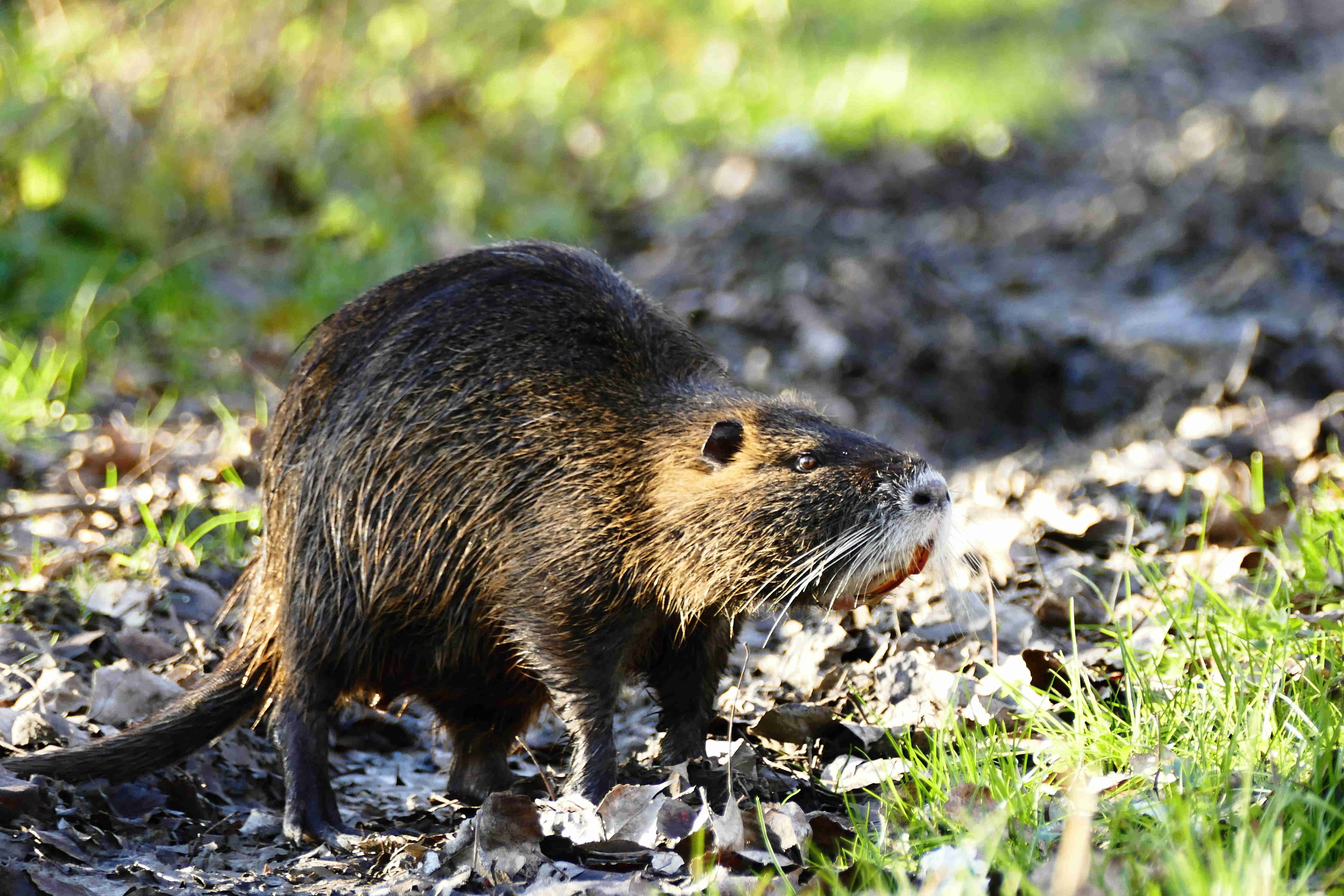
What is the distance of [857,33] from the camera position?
10.8 m

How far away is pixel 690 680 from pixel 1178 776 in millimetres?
1057

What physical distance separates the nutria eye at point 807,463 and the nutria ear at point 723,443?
134mm

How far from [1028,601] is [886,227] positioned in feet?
13.7

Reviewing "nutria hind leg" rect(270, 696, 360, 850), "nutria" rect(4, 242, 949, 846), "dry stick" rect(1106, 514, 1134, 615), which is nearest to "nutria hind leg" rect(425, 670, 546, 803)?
"nutria" rect(4, 242, 949, 846)

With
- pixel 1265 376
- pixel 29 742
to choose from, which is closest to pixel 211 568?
pixel 29 742

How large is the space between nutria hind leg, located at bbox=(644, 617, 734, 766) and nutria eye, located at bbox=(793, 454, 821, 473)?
1.25 ft

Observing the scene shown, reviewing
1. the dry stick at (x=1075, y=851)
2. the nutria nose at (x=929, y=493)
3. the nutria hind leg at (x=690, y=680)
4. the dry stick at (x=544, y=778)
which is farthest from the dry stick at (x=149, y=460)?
the dry stick at (x=1075, y=851)

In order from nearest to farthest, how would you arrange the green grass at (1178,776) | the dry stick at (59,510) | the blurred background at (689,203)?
the green grass at (1178,776) → the dry stick at (59,510) → the blurred background at (689,203)

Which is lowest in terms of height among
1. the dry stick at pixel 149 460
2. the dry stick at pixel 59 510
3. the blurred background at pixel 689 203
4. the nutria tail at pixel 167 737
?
the nutria tail at pixel 167 737

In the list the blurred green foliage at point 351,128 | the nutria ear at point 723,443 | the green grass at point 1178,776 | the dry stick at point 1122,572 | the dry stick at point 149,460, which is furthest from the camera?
the blurred green foliage at point 351,128

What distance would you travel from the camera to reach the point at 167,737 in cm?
287

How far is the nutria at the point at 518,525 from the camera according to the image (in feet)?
8.75

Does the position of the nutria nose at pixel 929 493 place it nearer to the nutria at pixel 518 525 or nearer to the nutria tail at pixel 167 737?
the nutria at pixel 518 525

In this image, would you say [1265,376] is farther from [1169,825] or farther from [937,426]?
[1169,825]
